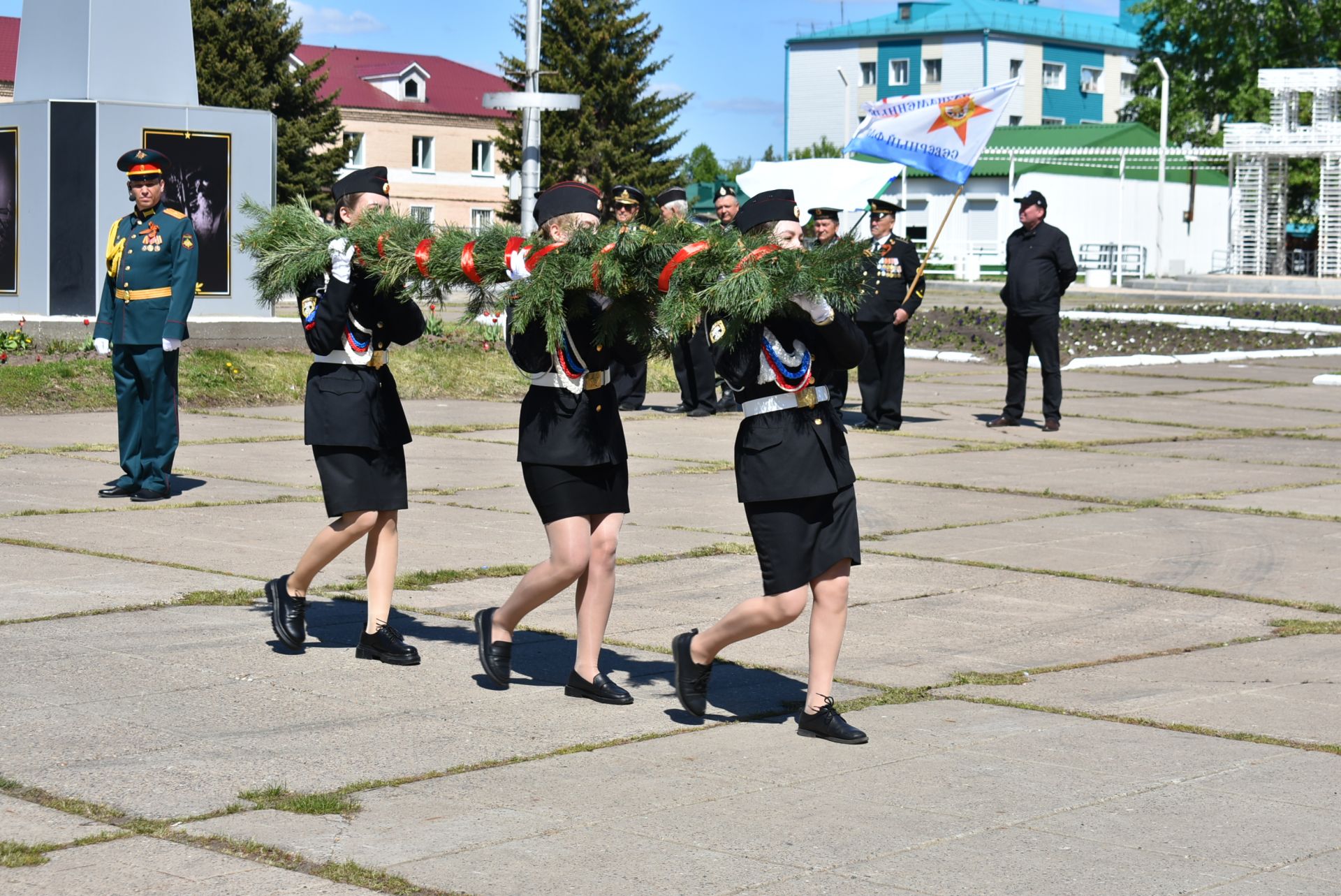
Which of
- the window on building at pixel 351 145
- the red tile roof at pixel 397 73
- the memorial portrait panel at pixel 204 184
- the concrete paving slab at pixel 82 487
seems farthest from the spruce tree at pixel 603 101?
the concrete paving slab at pixel 82 487

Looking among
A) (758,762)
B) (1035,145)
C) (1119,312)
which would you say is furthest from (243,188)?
(1035,145)

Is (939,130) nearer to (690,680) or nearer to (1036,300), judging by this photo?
(1036,300)

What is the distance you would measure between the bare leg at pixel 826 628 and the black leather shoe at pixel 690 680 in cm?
36

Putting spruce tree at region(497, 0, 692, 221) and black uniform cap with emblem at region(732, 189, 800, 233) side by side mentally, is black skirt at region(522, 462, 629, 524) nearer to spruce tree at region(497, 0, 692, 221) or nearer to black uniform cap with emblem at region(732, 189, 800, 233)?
black uniform cap with emblem at region(732, 189, 800, 233)

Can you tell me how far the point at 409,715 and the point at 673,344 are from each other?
57.8 inches

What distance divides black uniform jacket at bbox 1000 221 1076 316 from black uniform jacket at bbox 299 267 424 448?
9.46 meters

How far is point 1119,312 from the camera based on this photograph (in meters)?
33.6

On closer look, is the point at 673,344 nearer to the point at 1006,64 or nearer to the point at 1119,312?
the point at 1119,312

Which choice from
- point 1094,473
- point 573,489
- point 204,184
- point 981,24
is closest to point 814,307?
point 573,489

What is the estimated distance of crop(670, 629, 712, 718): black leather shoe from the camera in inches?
225

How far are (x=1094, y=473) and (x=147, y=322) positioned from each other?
20.8ft

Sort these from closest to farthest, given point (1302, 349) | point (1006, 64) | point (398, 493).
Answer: point (398, 493)
point (1302, 349)
point (1006, 64)

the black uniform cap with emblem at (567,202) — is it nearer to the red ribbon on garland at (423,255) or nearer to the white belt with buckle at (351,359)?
the red ribbon on garland at (423,255)

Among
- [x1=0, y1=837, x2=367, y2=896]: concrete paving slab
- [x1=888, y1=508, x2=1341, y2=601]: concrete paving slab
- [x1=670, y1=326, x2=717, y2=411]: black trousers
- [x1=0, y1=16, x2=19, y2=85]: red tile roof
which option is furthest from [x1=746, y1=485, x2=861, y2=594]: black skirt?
[x1=0, y1=16, x2=19, y2=85]: red tile roof
